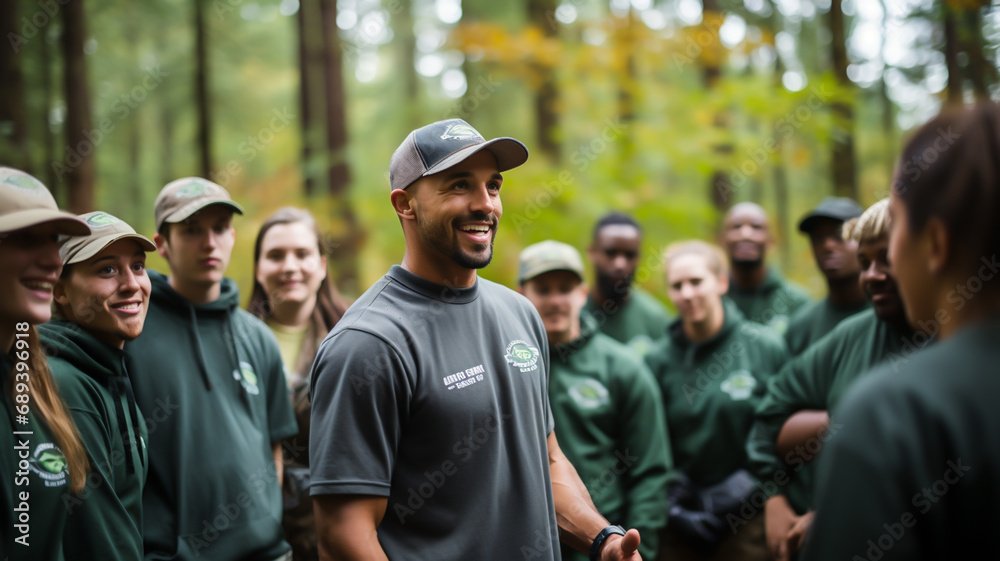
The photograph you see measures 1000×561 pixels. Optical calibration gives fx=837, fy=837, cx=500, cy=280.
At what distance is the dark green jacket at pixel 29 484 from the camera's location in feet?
9.55

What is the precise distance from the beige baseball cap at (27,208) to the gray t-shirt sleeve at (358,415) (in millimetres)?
1051

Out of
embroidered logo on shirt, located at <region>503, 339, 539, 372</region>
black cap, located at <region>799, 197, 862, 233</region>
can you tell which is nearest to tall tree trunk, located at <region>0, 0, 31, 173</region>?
embroidered logo on shirt, located at <region>503, 339, 539, 372</region>

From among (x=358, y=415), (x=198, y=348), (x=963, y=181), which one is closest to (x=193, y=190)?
(x=198, y=348)

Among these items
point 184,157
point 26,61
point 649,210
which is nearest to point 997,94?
point 649,210

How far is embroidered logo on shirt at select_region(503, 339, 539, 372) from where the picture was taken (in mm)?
3393

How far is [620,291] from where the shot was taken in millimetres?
7422

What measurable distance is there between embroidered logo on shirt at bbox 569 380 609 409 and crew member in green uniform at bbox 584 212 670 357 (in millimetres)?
1606

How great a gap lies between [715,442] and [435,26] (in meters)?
17.9

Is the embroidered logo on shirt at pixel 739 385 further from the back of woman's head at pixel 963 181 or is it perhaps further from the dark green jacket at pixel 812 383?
the back of woman's head at pixel 963 181

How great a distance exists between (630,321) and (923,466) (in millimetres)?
5916

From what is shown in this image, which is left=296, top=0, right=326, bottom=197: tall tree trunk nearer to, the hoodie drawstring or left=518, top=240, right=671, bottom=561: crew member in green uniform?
left=518, top=240, right=671, bottom=561: crew member in green uniform

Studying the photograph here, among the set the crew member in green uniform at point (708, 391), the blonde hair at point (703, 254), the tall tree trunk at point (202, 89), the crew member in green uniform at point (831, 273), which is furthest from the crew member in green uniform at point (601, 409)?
the tall tree trunk at point (202, 89)

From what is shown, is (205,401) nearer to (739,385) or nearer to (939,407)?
(939,407)

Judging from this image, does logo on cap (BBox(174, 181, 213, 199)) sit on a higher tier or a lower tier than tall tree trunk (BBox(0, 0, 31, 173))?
lower
